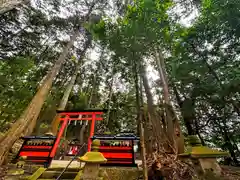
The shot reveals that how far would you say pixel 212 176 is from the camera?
77.5 inches

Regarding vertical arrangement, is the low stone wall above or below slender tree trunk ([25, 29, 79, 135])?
below

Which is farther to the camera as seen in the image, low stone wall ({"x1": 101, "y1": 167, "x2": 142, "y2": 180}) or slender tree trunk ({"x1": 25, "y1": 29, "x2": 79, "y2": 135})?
slender tree trunk ({"x1": 25, "y1": 29, "x2": 79, "y2": 135})

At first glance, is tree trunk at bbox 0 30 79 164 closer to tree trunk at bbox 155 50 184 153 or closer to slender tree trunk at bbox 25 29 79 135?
slender tree trunk at bbox 25 29 79 135

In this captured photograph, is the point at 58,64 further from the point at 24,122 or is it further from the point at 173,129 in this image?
the point at 173,129

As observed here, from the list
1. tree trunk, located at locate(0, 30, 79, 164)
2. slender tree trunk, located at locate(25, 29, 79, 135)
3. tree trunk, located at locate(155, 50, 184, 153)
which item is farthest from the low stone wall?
slender tree trunk, located at locate(25, 29, 79, 135)

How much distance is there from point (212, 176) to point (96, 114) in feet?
16.9

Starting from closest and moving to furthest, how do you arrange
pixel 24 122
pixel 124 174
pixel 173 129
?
1. pixel 124 174
2. pixel 173 129
3. pixel 24 122

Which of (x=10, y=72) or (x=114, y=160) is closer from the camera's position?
(x=114, y=160)

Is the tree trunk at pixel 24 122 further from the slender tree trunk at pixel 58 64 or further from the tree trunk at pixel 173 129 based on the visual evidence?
the tree trunk at pixel 173 129

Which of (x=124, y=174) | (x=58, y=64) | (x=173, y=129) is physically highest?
(x=58, y=64)

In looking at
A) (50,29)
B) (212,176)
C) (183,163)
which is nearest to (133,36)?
(212,176)

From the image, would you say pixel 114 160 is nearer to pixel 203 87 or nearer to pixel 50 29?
pixel 203 87

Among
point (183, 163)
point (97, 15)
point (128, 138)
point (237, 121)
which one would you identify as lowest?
point (183, 163)

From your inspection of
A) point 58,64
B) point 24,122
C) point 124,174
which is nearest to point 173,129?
point 124,174
